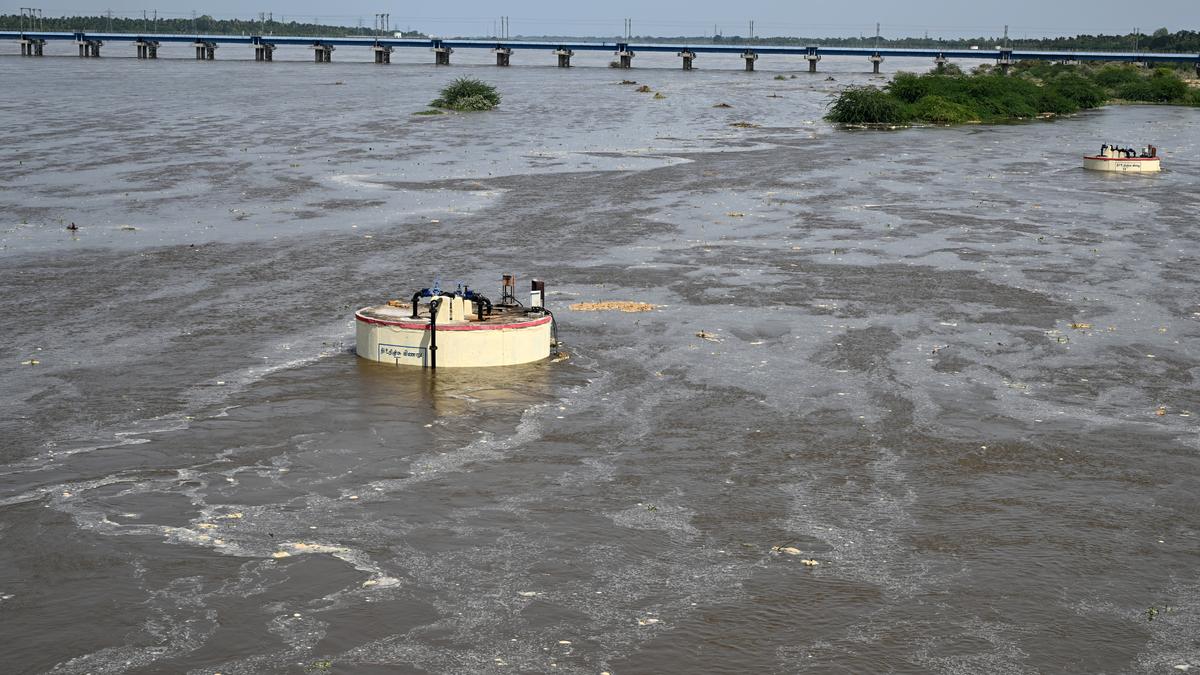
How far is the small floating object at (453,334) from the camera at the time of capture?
20.2 meters

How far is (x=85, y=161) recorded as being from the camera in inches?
1929

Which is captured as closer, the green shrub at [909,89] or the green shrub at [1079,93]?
the green shrub at [909,89]

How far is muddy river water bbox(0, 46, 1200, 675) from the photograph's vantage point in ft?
39.9

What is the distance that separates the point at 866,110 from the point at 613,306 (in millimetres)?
60240

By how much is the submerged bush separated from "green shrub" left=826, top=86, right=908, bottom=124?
827 inches

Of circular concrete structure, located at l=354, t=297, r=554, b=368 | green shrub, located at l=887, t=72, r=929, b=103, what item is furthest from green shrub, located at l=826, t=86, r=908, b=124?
circular concrete structure, located at l=354, t=297, r=554, b=368

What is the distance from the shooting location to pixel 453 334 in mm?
20125

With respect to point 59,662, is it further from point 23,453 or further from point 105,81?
point 105,81

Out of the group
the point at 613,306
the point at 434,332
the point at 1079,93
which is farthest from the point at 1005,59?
the point at 434,332

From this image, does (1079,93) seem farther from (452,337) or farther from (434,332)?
(434,332)

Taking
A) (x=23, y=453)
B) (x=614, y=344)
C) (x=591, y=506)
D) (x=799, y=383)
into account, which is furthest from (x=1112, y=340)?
(x=23, y=453)

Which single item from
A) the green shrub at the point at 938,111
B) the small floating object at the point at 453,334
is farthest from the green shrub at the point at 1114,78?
the small floating object at the point at 453,334

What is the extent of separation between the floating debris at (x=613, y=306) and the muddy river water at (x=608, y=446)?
1.12 feet

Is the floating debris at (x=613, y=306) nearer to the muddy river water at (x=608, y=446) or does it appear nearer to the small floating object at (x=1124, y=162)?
the muddy river water at (x=608, y=446)
